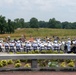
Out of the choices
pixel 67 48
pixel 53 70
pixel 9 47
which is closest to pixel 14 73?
pixel 53 70

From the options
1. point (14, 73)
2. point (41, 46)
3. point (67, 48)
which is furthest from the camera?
point (41, 46)

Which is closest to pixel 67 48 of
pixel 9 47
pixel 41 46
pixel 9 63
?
pixel 41 46

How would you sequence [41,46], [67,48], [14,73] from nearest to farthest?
1. [14,73]
2. [67,48]
3. [41,46]

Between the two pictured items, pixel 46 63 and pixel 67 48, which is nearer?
pixel 46 63

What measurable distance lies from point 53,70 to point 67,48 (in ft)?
54.9

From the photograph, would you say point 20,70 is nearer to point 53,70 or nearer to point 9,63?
point 53,70

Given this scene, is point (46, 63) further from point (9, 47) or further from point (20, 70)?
point (9, 47)

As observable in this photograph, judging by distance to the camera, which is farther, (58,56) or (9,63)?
(9,63)

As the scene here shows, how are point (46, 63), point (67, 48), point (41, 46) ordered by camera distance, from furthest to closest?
point (41, 46)
point (67, 48)
point (46, 63)

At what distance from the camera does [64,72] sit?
428 inches

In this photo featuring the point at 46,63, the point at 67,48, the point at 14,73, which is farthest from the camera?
the point at 67,48

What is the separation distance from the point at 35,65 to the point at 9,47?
18.9 metres

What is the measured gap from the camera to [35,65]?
11141mm

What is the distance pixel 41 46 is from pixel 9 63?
53.5 ft
